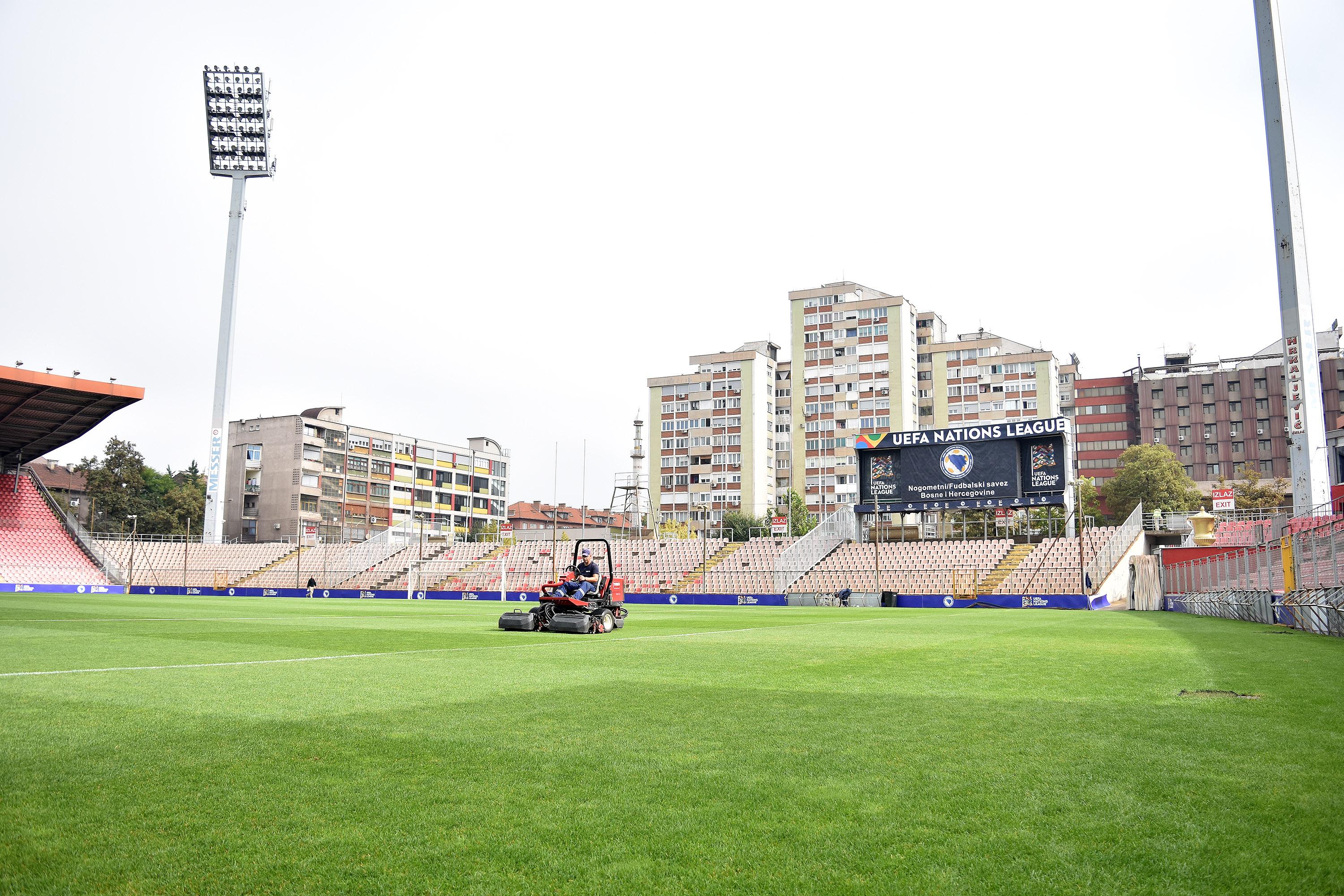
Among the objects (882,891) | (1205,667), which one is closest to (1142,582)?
(1205,667)

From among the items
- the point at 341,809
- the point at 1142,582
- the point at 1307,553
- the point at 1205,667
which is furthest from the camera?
the point at 1142,582

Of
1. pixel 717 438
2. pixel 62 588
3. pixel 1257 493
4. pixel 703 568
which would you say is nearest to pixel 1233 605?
pixel 703 568

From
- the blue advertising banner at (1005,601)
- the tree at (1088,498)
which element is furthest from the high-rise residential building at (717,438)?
the blue advertising banner at (1005,601)

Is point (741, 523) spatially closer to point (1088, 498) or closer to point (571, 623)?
point (1088, 498)

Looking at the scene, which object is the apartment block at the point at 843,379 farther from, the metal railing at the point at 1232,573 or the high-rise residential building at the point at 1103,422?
the metal railing at the point at 1232,573

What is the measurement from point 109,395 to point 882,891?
181 ft

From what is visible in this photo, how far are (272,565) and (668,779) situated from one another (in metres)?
75.2

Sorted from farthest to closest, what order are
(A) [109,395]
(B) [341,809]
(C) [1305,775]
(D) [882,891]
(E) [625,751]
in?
(A) [109,395], (E) [625,751], (C) [1305,775], (B) [341,809], (D) [882,891]

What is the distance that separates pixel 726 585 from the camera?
60.2 meters

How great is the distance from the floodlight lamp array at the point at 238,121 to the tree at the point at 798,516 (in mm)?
60333

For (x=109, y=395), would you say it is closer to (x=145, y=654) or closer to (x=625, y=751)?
(x=145, y=654)

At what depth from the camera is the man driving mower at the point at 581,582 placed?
2097 cm

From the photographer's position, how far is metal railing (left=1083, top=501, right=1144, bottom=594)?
5112cm

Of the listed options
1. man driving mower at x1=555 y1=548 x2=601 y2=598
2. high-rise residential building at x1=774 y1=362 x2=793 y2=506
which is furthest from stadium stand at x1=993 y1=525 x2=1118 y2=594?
high-rise residential building at x1=774 y1=362 x2=793 y2=506
